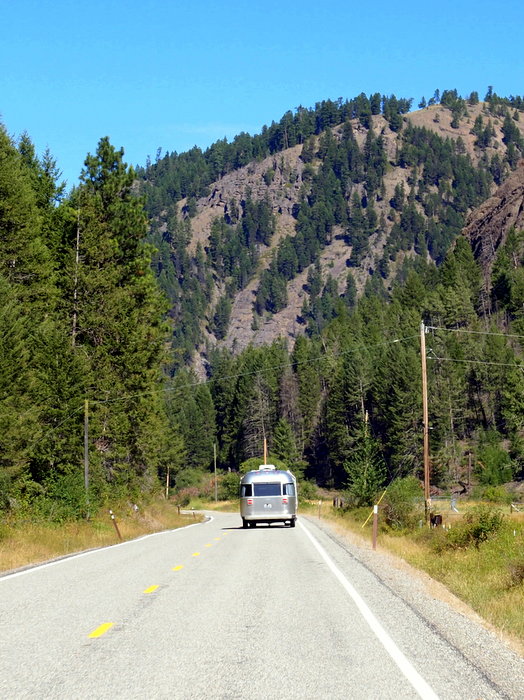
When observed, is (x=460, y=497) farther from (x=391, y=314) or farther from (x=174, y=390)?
(x=174, y=390)

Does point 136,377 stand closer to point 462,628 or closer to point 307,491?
point 462,628

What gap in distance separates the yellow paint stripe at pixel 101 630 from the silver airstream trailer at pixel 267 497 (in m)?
27.2

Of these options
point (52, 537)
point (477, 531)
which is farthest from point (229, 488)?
point (52, 537)

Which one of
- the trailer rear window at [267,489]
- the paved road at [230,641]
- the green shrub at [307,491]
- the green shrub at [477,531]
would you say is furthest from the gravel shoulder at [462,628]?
the green shrub at [307,491]

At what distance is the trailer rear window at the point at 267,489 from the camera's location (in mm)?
37344

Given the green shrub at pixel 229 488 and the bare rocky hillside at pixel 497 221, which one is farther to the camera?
the bare rocky hillside at pixel 497 221

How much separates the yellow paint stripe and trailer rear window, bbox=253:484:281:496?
89.5ft

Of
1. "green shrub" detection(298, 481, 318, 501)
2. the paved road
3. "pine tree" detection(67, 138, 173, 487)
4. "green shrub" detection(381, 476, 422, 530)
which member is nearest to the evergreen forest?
"pine tree" detection(67, 138, 173, 487)

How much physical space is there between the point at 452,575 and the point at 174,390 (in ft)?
487

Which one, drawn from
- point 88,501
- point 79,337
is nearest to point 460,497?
point 79,337

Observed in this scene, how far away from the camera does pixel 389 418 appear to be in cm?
11138

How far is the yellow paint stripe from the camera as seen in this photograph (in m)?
9.46

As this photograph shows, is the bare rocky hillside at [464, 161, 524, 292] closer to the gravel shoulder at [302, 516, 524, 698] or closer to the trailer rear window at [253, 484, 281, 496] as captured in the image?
the trailer rear window at [253, 484, 281, 496]

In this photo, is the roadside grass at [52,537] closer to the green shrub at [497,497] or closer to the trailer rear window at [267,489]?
the trailer rear window at [267,489]
